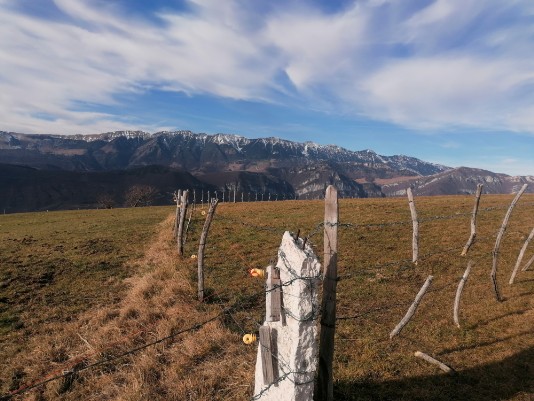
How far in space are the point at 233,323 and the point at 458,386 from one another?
6.12 meters

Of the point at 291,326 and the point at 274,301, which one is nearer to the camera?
the point at 291,326

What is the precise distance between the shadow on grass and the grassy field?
28 millimetres

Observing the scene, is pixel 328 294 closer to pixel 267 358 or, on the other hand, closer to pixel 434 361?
pixel 267 358

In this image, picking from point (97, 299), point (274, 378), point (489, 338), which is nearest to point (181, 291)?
point (97, 299)

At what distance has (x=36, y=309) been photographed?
518 inches

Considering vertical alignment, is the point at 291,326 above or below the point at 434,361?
above

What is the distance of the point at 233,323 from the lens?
1080 cm

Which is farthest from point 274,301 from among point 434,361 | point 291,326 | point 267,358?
point 434,361

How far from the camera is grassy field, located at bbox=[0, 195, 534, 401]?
25.6ft

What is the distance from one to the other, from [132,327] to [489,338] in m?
10.4

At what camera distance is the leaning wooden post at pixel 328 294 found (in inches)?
230

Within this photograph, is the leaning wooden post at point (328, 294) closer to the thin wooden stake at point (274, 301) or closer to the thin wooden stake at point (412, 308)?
the thin wooden stake at point (274, 301)

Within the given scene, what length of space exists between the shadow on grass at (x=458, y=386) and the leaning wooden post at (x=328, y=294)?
5.38 feet

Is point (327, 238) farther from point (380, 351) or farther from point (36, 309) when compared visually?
point (36, 309)
